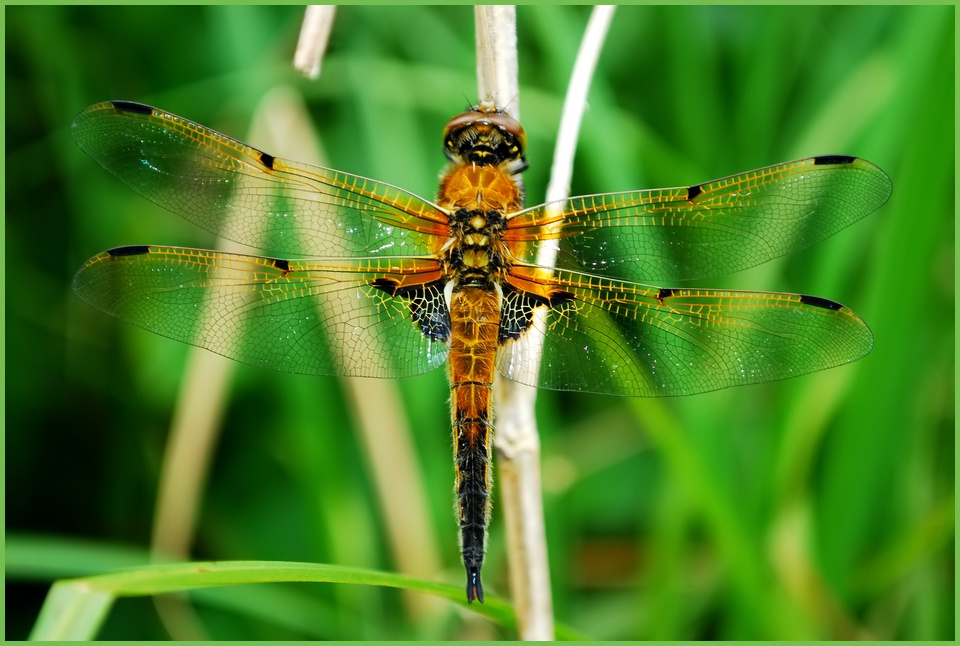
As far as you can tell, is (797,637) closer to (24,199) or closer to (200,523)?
(200,523)

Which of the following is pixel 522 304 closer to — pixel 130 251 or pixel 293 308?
pixel 293 308

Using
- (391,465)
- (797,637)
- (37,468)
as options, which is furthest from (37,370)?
(797,637)

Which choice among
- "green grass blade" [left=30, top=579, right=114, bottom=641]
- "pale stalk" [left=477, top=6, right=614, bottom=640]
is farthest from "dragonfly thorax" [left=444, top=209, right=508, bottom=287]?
"green grass blade" [left=30, top=579, right=114, bottom=641]

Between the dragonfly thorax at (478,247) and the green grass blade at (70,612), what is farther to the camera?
the dragonfly thorax at (478,247)

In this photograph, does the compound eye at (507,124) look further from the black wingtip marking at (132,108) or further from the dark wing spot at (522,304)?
the black wingtip marking at (132,108)

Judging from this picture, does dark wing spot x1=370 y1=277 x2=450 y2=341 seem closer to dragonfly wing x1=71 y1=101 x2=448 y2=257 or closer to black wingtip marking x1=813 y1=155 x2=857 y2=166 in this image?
dragonfly wing x1=71 y1=101 x2=448 y2=257

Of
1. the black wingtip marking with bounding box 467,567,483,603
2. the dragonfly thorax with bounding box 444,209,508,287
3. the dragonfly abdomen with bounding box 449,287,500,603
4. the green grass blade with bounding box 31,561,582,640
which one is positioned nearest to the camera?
the green grass blade with bounding box 31,561,582,640

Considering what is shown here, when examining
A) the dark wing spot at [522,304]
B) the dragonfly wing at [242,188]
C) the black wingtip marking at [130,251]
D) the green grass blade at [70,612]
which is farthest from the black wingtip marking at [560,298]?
the green grass blade at [70,612]
